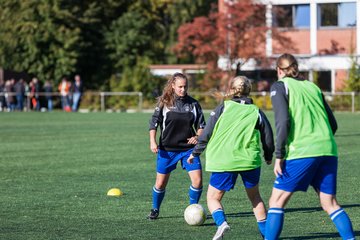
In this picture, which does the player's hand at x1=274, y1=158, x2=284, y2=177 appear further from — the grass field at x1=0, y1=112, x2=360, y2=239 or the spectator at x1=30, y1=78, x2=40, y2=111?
the spectator at x1=30, y1=78, x2=40, y2=111

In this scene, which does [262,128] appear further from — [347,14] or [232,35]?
[347,14]

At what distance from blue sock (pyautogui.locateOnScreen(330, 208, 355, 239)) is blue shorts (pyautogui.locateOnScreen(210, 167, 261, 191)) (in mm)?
1245

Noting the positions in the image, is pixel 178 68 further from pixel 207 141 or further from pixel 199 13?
pixel 207 141

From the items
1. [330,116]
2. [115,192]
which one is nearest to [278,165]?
[330,116]

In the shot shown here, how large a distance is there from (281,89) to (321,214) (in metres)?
3.69

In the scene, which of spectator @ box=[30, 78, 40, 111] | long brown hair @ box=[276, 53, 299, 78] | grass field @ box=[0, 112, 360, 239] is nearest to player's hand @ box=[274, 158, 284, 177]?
long brown hair @ box=[276, 53, 299, 78]

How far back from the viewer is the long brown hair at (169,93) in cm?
1101

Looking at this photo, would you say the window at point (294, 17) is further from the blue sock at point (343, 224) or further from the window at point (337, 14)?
the blue sock at point (343, 224)

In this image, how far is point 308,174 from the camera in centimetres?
809

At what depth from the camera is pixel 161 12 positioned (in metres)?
66.6

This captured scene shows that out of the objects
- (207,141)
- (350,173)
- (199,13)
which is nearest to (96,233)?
(207,141)

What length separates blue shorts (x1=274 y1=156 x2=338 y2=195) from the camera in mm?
8055

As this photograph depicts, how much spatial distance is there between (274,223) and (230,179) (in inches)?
44.6

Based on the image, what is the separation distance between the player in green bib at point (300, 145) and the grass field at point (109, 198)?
1.48 meters
